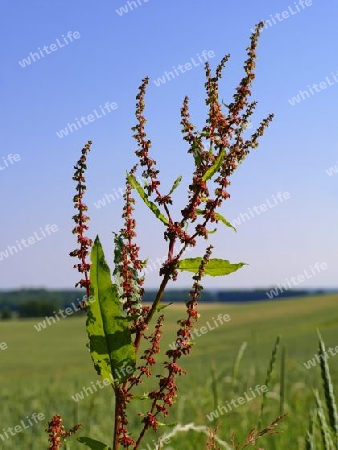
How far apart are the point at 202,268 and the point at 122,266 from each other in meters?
0.28

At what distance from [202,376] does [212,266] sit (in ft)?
71.2

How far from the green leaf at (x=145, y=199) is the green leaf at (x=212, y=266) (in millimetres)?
153

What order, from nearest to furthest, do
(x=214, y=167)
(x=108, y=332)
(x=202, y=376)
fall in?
(x=108, y=332), (x=214, y=167), (x=202, y=376)

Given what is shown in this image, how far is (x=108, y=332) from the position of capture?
213 centimetres

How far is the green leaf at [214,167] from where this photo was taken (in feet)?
7.37

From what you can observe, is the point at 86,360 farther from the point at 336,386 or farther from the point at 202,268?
the point at 202,268

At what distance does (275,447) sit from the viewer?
16.5 ft

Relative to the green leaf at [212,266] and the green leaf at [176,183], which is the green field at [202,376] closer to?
the green leaf at [212,266]

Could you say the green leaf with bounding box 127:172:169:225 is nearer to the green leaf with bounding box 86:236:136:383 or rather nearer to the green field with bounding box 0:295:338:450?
the green leaf with bounding box 86:236:136:383

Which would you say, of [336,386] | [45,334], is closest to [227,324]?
[45,334]

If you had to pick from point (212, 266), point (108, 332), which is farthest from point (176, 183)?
point (108, 332)

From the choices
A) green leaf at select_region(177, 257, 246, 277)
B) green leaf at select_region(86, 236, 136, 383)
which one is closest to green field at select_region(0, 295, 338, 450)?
green leaf at select_region(177, 257, 246, 277)

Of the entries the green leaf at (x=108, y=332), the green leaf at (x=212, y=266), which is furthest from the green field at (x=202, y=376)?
the green leaf at (x=108, y=332)

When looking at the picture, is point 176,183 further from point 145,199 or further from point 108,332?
point 108,332
